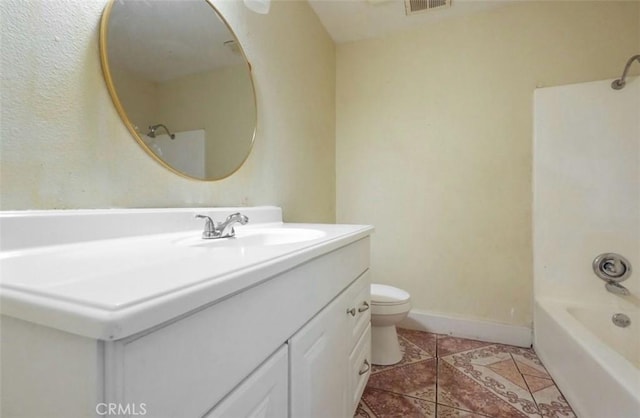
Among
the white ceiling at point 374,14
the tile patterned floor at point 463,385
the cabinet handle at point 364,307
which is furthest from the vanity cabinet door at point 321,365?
the white ceiling at point 374,14

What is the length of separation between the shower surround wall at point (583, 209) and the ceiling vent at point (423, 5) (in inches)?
31.3

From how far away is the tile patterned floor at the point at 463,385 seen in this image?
46.6 inches

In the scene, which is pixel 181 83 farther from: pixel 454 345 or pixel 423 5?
pixel 454 345

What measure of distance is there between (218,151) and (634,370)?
1.62 m

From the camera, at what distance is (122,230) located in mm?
685

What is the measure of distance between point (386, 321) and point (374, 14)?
193 cm

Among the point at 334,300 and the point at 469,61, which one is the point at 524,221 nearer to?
the point at 469,61

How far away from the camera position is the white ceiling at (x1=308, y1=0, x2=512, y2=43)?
176cm

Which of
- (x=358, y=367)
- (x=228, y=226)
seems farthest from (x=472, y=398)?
(x=228, y=226)

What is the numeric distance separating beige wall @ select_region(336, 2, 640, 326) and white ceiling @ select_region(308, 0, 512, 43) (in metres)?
0.06

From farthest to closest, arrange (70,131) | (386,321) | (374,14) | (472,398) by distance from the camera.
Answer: (374,14) < (386,321) < (472,398) < (70,131)

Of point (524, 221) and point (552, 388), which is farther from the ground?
point (524, 221)

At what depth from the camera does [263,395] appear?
18.8 inches

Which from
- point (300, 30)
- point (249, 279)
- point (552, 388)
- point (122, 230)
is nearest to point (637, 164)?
point (552, 388)
